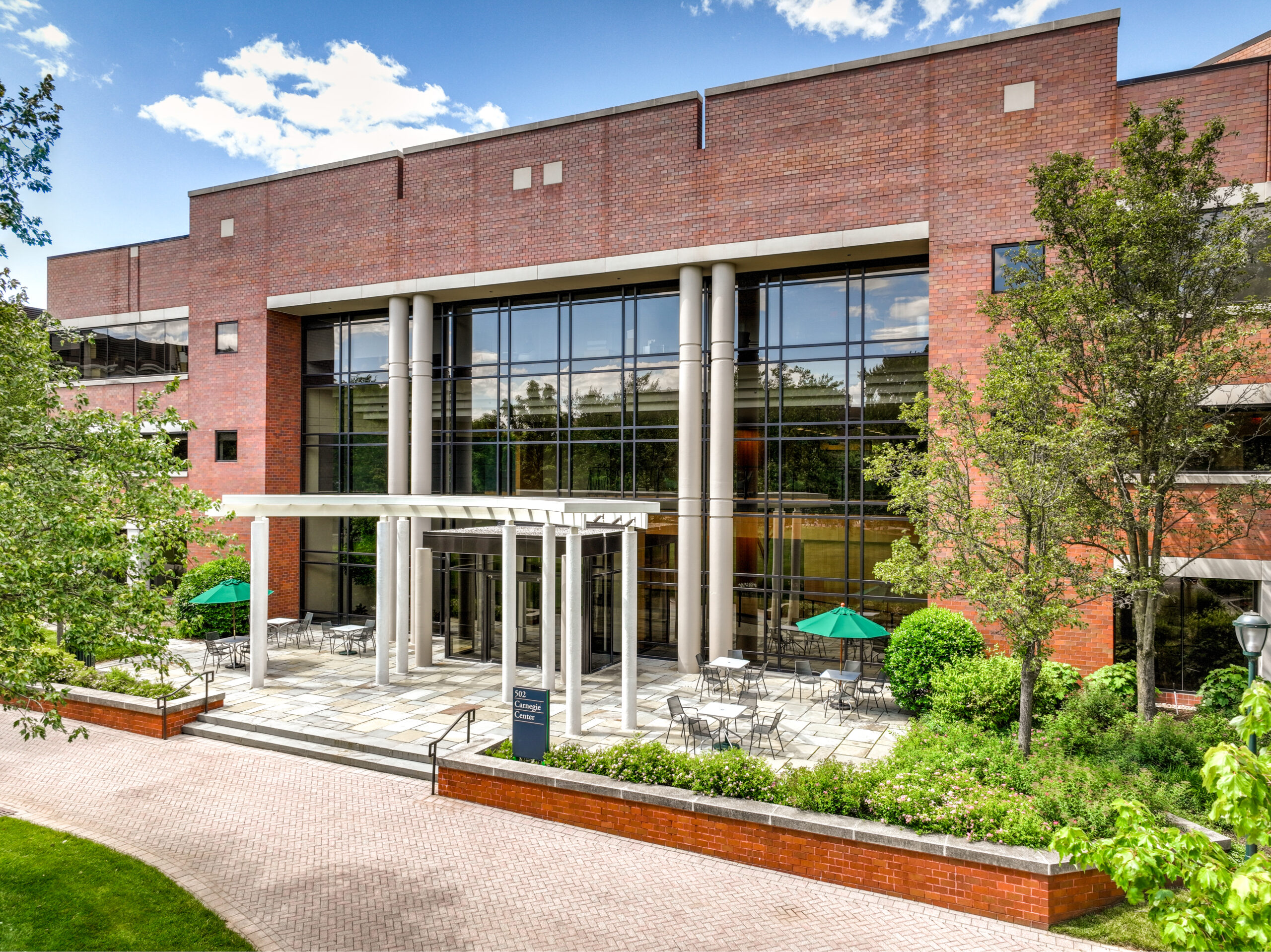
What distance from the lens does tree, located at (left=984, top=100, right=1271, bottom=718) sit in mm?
11367

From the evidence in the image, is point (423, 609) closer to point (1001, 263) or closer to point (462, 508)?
point (462, 508)

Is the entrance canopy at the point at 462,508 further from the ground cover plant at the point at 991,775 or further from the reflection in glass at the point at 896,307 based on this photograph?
the reflection in glass at the point at 896,307

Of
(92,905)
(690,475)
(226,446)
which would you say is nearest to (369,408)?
(226,446)

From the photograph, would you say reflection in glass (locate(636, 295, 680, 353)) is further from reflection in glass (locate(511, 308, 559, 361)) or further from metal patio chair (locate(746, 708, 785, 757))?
metal patio chair (locate(746, 708, 785, 757))

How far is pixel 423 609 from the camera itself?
64.2 feet

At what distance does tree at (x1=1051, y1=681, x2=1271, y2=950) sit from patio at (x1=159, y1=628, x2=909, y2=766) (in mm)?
7896

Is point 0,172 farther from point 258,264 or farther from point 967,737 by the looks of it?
point 258,264

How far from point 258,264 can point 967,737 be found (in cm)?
2271

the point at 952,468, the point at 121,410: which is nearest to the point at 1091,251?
the point at 952,468

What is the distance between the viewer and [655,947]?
7.71 metres

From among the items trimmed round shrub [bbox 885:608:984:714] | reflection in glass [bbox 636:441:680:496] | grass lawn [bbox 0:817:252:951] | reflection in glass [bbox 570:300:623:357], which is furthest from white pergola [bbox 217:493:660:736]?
grass lawn [bbox 0:817:252:951]

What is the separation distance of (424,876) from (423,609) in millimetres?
10981

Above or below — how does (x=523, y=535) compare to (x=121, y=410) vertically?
below

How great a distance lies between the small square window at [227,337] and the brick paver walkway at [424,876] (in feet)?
48.1
